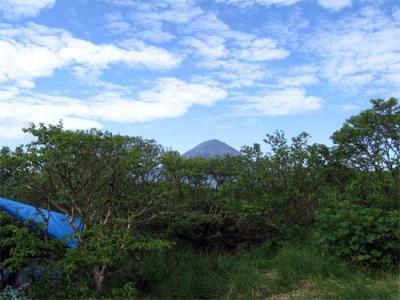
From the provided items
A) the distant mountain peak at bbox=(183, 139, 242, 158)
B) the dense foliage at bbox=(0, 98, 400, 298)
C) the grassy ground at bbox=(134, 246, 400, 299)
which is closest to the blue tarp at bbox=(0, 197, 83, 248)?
the dense foliage at bbox=(0, 98, 400, 298)

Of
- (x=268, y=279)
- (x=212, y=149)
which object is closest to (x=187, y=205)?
(x=268, y=279)

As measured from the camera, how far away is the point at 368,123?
8430 millimetres

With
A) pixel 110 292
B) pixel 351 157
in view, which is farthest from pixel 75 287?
pixel 351 157

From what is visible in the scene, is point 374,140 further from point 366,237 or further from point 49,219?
point 49,219

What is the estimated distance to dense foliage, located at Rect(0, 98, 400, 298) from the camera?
588cm

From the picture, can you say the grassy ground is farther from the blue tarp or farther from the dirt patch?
the blue tarp

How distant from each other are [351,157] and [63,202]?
479 cm

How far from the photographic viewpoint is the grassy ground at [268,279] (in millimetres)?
5867

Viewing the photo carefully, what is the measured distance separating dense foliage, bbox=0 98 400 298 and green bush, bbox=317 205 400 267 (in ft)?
0.05

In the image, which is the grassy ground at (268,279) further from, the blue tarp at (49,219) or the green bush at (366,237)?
the blue tarp at (49,219)

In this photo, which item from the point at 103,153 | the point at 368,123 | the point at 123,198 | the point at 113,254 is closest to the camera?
the point at 113,254

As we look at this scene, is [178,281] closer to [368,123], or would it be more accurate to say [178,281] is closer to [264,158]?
[264,158]

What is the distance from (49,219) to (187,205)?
93.7 inches

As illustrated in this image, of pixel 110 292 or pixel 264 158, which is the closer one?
pixel 110 292
